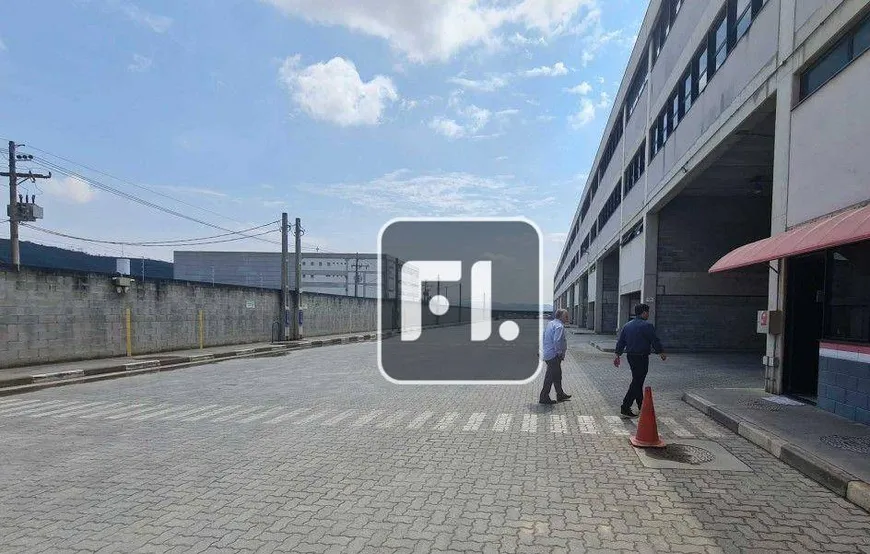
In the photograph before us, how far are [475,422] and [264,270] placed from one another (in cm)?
6758

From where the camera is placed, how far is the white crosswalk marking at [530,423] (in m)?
7.22

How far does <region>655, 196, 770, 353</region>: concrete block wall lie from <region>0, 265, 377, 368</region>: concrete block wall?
61.3ft

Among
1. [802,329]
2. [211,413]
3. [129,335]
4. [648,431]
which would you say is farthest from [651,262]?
[129,335]

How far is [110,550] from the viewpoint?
139 inches

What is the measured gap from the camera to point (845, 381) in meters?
7.46

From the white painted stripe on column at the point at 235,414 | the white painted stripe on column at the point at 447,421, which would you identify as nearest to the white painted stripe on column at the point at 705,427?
the white painted stripe on column at the point at 447,421

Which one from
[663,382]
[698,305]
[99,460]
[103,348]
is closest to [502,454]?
[99,460]

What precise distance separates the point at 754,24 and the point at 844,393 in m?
8.12

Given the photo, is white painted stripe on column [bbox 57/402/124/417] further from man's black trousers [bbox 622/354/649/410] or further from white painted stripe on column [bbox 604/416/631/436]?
man's black trousers [bbox 622/354/649/410]

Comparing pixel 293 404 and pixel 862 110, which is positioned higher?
pixel 862 110

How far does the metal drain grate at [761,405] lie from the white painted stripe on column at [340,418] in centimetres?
652

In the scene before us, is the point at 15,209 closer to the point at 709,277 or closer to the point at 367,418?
the point at 367,418

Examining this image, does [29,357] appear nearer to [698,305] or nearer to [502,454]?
[502,454]

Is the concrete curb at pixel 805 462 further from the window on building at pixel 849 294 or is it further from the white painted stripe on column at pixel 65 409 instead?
the white painted stripe on column at pixel 65 409
